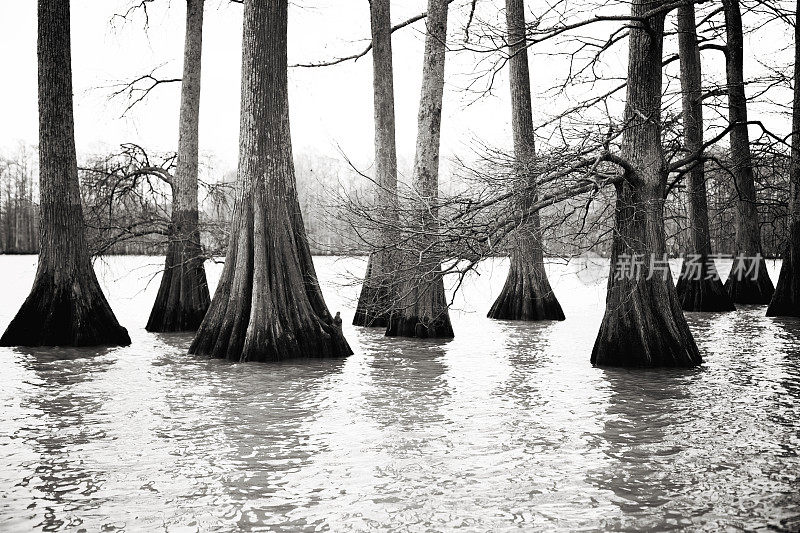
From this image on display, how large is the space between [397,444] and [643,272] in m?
5.14

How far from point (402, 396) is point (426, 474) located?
10.8ft

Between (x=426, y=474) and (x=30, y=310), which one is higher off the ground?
(x=30, y=310)

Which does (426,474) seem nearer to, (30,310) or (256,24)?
(256,24)

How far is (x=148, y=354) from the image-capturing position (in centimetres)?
1317

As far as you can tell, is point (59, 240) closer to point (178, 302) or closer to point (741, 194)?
point (178, 302)

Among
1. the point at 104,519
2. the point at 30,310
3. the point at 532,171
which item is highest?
the point at 532,171

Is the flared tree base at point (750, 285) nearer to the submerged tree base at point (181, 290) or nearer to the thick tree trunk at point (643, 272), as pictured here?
the thick tree trunk at point (643, 272)

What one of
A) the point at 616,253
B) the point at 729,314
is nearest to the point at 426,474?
the point at 616,253

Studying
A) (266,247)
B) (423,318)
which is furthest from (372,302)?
(266,247)

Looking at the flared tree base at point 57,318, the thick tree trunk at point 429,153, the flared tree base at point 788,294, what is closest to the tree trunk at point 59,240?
the flared tree base at point 57,318

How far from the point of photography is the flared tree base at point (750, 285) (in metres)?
23.6

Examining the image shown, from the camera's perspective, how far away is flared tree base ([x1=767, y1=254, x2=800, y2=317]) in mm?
18297

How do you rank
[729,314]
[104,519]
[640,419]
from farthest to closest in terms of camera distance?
[729,314] < [640,419] < [104,519]

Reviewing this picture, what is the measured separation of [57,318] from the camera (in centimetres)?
1366
